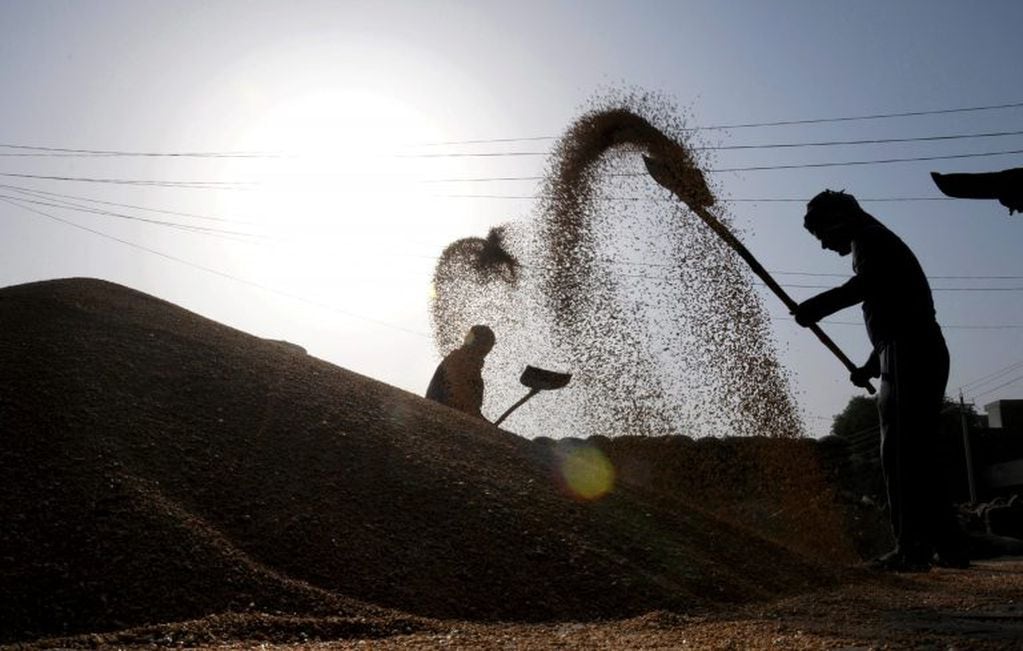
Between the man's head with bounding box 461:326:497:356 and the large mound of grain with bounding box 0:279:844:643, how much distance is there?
377cm

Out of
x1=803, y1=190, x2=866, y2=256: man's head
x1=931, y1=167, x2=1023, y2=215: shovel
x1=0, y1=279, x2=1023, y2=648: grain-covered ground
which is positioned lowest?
x1=0, y1=279, x2=1023, y2=648: grain-covered ground

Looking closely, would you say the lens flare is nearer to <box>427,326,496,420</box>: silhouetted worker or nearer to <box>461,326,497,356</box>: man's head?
<box>427,326,496,420</box>: silhouetted worker

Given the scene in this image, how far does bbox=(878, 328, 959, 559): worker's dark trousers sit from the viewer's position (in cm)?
578

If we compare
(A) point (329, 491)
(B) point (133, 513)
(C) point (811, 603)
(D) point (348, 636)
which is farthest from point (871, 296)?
(B) point (133, 513)

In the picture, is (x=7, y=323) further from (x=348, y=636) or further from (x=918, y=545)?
(x=918, y=545)

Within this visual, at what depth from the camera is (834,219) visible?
20.1ft

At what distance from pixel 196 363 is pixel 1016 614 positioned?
4.84 metres

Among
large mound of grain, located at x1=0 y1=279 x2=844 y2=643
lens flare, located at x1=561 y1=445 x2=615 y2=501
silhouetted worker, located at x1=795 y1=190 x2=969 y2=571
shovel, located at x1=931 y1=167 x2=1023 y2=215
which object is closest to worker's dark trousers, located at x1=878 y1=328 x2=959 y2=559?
silhouetted worker, located at x1=795 y1=190 x2=969 y2=571

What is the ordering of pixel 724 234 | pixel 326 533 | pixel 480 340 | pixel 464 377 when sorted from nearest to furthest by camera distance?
pixel 326 533 → pixel 724 234 → pixel 464 377 → pixel 480 340

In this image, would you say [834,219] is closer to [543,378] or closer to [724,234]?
[724,234]

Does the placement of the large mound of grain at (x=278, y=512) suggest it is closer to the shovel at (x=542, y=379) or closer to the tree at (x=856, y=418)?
the shovel at (x=542, y=379)

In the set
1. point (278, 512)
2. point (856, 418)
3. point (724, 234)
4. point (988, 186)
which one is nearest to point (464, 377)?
point (724, 234)

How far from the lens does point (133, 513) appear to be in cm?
430

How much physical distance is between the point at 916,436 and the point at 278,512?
11.8 ft
